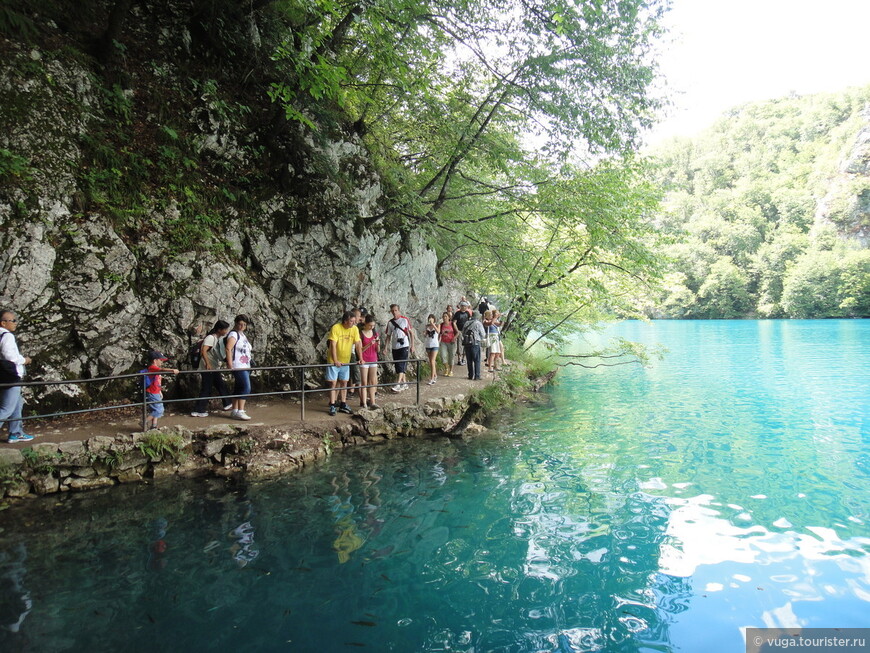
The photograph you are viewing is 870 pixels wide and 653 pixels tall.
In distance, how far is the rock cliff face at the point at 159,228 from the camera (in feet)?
23.5

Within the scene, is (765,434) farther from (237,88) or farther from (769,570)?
A: (237,88)

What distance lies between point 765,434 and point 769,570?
6765 millimetres

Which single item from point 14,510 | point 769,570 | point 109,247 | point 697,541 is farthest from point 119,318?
point 769,570

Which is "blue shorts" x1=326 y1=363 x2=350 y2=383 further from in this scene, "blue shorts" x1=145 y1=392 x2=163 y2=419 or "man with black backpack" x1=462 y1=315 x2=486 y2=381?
"man with black backpack" x1=462 y1=315 x2=486 y2=381

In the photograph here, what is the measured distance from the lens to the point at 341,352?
29.0 ft

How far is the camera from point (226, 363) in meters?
7.80

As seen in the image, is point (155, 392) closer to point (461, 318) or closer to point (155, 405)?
point (155, 405)

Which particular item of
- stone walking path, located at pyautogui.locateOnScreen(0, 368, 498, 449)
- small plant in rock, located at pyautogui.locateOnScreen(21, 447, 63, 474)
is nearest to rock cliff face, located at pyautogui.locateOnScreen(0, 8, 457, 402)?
stone walking path, located at pyautogui.locateOnScreen(0, 368, 498, 449)

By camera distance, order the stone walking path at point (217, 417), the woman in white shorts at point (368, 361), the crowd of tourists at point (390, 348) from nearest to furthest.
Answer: the stone walking path at point (217, 417)
the crowd of tourists at point (390, 348)
the woman in white shorts at point (368, 361)

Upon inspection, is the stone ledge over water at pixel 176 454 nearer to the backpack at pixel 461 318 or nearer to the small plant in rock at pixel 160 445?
the small plant in rock at pixel 160 445

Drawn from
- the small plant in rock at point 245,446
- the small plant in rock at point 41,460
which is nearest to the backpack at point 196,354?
the small plant in rock at point 245,446

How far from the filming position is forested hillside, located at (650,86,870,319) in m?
58.9

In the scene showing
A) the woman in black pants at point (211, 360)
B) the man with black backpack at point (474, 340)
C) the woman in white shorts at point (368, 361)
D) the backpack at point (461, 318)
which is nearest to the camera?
the woman in black pants at point (211, 360)

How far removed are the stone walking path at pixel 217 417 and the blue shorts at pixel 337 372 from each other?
26.9 inches
